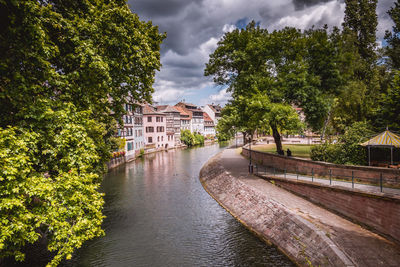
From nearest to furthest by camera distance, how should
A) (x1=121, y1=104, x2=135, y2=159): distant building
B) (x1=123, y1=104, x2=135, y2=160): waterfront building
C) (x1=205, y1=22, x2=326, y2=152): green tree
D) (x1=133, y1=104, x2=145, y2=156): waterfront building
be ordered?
(x1=205, y1=22, x2=326, y2=152): green tree < (x1=123, y1=104, x2=135, y2=160): waterfront building < (x1=121, y1=104, x2=135, y2=159): distant building < (x1=133, y1=104, x2=145, y2=156): waterfront building

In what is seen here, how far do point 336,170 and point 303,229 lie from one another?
6.84 m

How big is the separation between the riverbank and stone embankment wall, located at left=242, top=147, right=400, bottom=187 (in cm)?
307

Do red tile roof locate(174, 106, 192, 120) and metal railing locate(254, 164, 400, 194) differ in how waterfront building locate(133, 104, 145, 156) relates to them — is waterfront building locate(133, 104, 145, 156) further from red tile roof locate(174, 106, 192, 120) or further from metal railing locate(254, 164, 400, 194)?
metal railing locate(254, 164, 400, 194)

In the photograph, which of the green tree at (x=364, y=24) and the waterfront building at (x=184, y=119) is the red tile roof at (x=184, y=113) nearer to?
the waterfront building at (x=184, y=119)

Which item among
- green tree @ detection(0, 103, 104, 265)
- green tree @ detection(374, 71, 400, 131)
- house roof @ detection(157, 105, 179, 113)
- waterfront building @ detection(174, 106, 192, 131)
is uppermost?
house roof @ detection(157, 105, 179, 113)

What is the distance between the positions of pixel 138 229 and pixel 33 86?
12.2 m

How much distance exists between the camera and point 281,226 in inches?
605

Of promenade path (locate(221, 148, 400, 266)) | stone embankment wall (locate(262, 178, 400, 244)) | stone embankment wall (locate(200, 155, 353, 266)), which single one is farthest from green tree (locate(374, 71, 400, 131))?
stone embankment wall (locate(200, 155, 353, 266))

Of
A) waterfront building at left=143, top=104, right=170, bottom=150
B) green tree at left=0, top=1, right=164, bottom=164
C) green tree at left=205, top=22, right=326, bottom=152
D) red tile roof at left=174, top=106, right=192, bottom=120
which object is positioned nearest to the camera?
green tree at left=0, top=1, right=164, bottom=164

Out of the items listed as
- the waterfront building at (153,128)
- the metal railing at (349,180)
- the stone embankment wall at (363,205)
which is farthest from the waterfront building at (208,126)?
the stone embankment wall at (363,205)

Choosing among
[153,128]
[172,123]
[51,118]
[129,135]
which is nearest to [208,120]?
[172,123]

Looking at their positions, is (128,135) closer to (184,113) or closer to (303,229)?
(303,229)

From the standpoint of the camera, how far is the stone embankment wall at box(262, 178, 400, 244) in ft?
39.9

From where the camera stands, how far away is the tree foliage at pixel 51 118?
8.23 m
